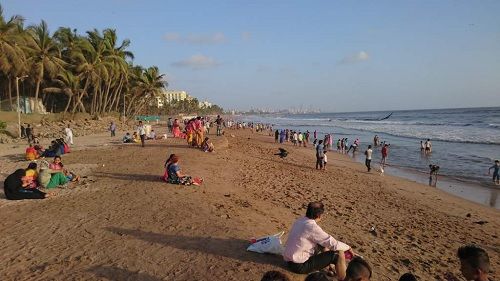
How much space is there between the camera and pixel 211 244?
6.30 m

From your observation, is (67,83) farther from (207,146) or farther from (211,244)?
(211,244)

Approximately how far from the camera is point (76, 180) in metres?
11.7

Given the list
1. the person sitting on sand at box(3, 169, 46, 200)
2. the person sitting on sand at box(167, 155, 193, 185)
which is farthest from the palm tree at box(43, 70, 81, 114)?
the person sitting on sand at box(167, 155, 193, 185)

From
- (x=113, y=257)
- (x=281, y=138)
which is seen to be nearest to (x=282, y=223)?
(x=113, y=257)

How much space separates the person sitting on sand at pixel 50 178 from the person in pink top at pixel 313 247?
8532 millimetres

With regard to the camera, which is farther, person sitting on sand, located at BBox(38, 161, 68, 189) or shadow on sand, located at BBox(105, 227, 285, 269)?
person sitting on sand, located at BBox(38, 161, 68, 189)

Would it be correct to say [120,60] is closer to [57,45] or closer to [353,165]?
[57,45]

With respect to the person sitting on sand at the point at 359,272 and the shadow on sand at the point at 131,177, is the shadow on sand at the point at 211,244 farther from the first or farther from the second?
the shadow on sand at the point at 131,177

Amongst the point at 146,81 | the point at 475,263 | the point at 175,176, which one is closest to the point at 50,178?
the point at 175,176

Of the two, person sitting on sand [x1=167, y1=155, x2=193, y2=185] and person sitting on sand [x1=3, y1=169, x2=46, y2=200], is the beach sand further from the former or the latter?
person sitting on sand [x1=167, y1=155, x2=193, y2=185]

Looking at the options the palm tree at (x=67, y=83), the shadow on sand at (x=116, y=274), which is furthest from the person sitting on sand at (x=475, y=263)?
the palm tree at (x=67, y=83)

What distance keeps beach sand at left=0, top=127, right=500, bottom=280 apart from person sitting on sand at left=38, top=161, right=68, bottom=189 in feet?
2.19

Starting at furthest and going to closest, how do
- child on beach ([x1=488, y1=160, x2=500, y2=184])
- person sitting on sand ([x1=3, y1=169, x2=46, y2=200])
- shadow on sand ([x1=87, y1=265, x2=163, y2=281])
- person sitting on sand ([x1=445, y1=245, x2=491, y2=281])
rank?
child on beach ([x1=488, y1=160, x2=500, y2=184])
person sitting on sand ([x1=3, y1=169, x2=46, y2=200])
shadow on sand ([x1=87, y1=265, x2=163, y2=281])
person sitting on sand ([x1=445, y1=245, x2=491, y2=281])

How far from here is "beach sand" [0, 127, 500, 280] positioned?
5.75 meters
